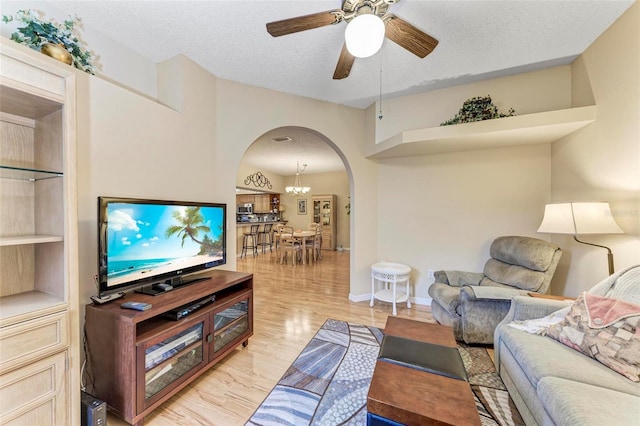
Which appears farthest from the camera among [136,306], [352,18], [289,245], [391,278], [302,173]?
[302,173]

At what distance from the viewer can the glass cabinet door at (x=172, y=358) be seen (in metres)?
1.52

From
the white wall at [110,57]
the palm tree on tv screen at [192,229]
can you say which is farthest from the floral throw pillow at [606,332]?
the white wall at [110,57]

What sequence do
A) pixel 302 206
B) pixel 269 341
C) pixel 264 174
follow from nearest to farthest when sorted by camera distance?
pixel 269 341
pixel 264 174
pixel 302 206

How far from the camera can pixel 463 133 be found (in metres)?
2.56

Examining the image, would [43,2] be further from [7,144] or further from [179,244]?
[179,244]

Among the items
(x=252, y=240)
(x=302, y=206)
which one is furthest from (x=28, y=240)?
(x=302, y=206)

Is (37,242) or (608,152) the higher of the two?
(608,152)

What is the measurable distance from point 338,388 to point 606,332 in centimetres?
164

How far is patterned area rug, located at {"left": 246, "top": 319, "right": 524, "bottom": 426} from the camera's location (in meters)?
1.53

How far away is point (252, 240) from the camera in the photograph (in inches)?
299

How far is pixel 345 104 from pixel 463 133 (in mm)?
1650

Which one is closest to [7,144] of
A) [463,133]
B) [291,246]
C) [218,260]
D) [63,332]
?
[63,332]

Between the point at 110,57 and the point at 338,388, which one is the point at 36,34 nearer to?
the point at 110,57

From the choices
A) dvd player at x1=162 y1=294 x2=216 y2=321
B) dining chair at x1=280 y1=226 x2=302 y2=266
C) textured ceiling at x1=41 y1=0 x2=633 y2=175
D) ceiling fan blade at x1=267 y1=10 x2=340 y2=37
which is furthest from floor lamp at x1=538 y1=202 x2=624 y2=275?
dining chair at x1=280 y1=226 x2=302 y2=266
